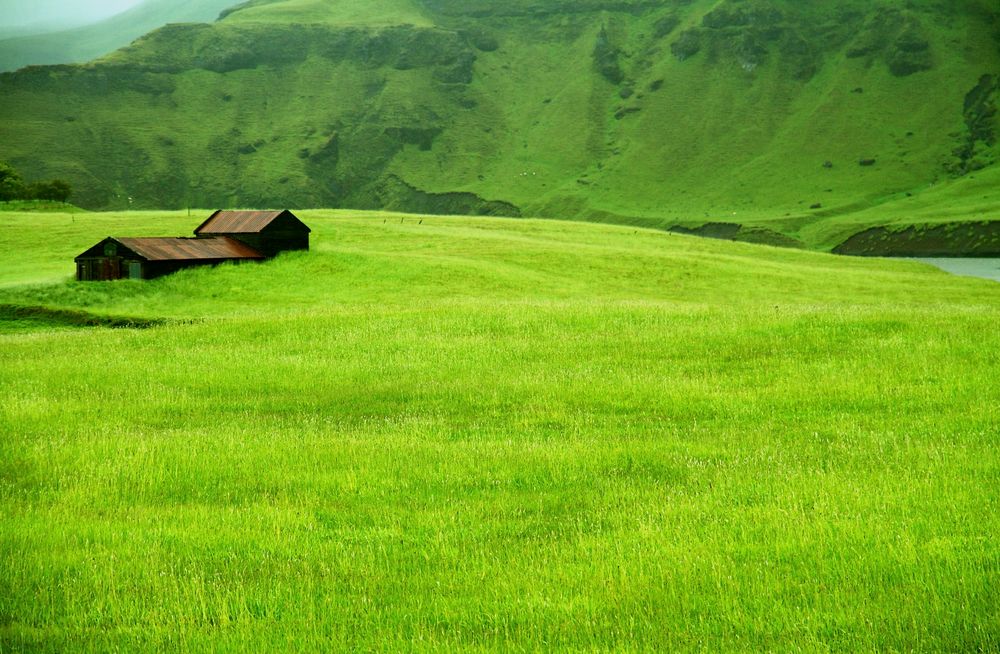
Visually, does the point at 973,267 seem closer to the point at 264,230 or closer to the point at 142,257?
the point at 264,230

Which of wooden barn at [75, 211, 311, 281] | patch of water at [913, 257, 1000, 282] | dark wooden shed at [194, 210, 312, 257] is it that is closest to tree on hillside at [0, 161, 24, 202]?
wooden barn at [75, 211, 311, 281]

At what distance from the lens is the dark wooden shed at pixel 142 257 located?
68.3 metres

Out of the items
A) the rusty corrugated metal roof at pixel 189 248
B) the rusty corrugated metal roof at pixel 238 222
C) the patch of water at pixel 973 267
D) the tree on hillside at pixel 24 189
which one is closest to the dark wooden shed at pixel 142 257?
the rusty corrugated metal roof at pixel 189 248

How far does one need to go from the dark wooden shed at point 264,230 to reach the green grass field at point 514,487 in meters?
46.3

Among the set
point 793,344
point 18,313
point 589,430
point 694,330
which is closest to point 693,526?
point 589,430

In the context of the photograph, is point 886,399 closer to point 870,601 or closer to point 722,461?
point 722,461

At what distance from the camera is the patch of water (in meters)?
112

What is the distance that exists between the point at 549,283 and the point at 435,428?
54416 mm

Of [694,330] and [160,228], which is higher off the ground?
[694,330]

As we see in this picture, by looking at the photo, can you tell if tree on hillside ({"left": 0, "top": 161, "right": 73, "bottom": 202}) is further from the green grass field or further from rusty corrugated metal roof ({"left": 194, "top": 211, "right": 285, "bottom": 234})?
the green grass field

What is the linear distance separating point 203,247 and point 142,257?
7.16m

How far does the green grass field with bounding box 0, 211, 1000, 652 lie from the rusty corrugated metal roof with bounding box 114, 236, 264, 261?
1516 inches

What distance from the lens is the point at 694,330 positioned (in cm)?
3075

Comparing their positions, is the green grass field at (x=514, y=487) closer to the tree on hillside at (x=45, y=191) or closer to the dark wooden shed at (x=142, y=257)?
the dark wooden shed at (x=142, y=257)
